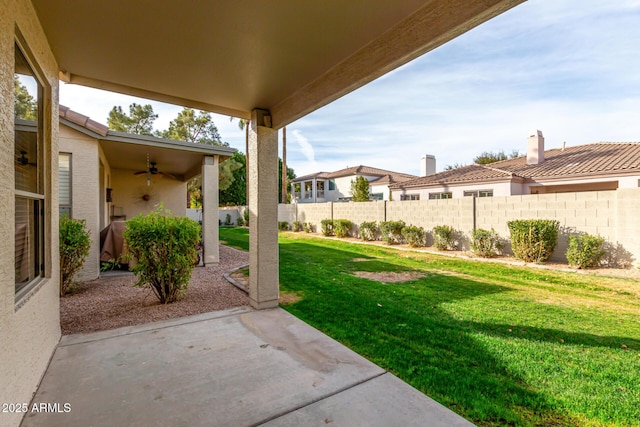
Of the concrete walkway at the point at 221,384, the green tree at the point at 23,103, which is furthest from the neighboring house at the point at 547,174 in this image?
the green tree at the point at 23,103

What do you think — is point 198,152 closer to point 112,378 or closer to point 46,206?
point 46,206

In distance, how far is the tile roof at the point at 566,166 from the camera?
12.0 metres

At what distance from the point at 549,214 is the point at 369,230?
282 inches

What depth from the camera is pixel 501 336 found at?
3.67m

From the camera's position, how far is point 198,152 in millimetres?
A: 8125

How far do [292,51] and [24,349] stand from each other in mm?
3395

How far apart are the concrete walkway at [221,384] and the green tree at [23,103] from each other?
2.34 m

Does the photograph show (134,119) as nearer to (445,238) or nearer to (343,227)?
(343,227)

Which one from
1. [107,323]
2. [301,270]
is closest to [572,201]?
[301,270]

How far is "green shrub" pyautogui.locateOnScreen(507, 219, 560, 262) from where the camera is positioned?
8273mm

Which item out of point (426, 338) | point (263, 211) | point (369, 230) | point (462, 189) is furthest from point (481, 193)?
point (263, 211)

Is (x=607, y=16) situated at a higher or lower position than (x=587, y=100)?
lower

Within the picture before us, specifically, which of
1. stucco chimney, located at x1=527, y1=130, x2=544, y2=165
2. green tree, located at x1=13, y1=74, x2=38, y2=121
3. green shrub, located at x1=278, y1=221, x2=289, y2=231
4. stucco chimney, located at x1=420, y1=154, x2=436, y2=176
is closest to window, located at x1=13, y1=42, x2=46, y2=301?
green tree, located at x1=13, y1=74, x2=38, y2=121

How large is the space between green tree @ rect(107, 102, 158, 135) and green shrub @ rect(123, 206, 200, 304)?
2570 centimetres
